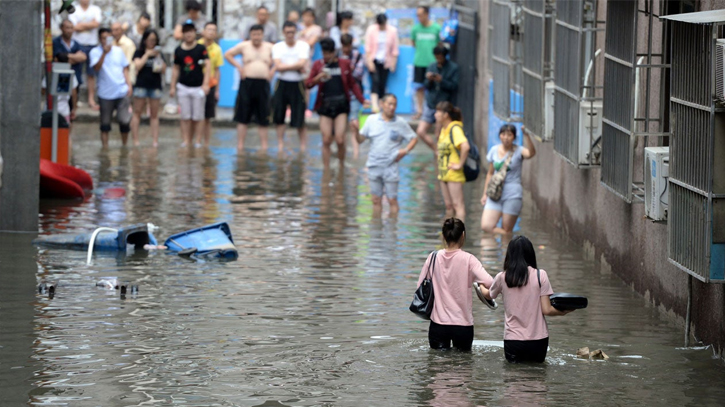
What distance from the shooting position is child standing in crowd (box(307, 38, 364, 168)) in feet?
69.6

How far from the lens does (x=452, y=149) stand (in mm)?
16078

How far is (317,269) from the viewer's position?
13031mm

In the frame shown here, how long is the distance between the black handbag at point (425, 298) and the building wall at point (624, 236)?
1895mm

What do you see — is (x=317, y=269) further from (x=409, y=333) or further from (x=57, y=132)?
(x=57, y=132)

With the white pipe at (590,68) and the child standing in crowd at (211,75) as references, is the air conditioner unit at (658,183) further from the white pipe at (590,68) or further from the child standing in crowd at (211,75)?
the child standing in crowd at (211,75)

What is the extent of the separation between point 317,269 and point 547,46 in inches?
202

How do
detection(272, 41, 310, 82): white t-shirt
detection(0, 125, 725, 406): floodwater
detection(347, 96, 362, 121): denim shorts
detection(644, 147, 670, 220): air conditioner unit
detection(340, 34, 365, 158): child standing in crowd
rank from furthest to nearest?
1. detection(272, 41, 310, 82): white t-shirt
2. detection(347, 96, 362, 121): denim shorts
3. detection(340, 34, 365, 158): child standing in crowd
4. detection(644, 147, 670, 220): air conditioner unit
5. detection(0, 125, 725, 406): floodwater

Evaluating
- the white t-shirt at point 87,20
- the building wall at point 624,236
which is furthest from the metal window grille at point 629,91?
the white t-shirt at point 87,20

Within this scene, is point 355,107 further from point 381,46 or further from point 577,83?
point 577,83

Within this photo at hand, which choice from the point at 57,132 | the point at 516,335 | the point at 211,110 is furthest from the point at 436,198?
the point at 516,335

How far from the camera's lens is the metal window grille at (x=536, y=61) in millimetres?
15375

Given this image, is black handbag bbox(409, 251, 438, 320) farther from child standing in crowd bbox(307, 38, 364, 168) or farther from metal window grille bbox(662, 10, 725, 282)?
child standing in crowd bbox(307, 38, 364, 168)

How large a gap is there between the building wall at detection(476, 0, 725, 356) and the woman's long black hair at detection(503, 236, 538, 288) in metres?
1.32

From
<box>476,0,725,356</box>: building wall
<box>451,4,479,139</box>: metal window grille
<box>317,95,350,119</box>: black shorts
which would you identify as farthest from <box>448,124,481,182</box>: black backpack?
<box>451,4,479,139</box>: metal window grille
